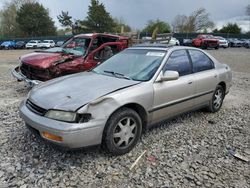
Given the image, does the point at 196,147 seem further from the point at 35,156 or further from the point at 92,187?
the point at 35,156

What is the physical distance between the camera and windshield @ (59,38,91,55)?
22.9 ft

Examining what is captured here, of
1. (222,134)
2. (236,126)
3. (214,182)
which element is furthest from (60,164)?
(236,126)

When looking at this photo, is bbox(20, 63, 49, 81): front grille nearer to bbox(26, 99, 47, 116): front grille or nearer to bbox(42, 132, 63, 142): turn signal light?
bbox(26, 99, 47, 116): front grille

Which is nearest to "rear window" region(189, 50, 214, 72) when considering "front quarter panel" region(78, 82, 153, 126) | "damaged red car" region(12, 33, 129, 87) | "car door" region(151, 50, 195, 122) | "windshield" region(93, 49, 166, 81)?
"car door" region(151, 50, 195, 122)

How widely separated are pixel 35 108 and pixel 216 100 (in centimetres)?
371

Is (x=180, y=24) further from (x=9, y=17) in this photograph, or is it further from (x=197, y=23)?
(x=9, y=17)

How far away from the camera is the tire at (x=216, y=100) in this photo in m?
5.01

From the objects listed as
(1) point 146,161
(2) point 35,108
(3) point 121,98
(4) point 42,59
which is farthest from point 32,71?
(1) point 146,161

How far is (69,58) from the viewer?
6477mm

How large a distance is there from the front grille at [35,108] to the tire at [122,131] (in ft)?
2.70

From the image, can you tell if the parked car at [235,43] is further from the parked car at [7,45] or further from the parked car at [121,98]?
the parked car at [121,98]

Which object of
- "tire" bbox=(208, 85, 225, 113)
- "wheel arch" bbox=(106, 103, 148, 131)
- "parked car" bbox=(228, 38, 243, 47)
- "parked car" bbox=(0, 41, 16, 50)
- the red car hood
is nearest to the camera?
"wheel arch" bbox=(106, 103, 148, 131)

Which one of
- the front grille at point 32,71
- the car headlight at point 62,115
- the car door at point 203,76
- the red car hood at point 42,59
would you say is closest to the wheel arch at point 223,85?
the car door at point 203,76

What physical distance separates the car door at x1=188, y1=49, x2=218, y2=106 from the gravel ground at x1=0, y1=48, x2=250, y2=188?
1.86 ft
